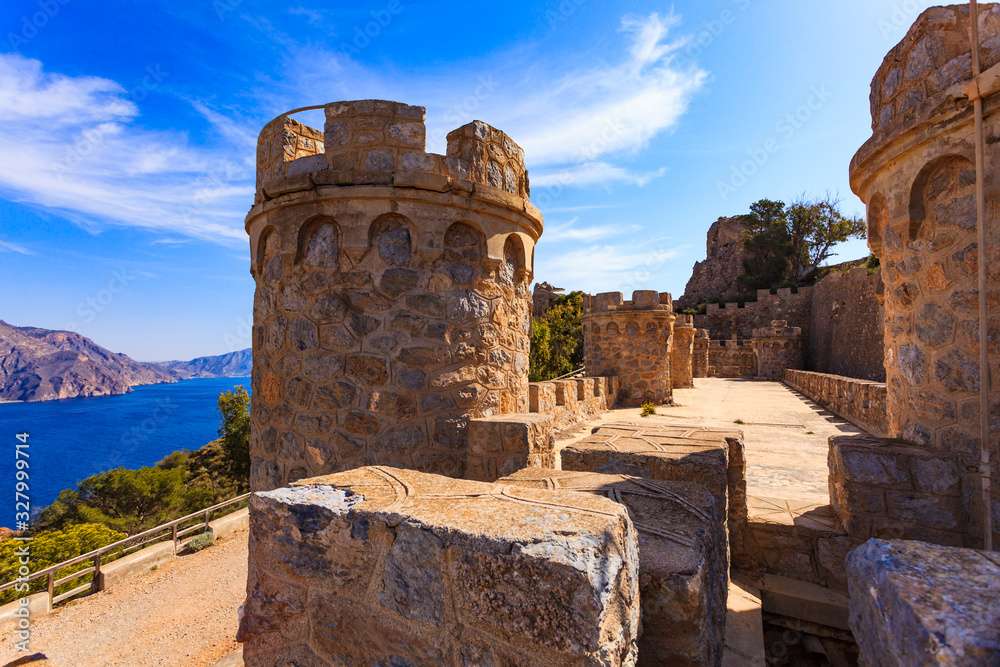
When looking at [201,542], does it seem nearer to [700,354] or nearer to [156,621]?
[156,621]

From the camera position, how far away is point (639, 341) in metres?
12.4

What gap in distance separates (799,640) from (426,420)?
2891 mm

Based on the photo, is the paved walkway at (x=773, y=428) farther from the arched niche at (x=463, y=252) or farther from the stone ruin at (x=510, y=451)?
the arched niche at (x=463, y=252)

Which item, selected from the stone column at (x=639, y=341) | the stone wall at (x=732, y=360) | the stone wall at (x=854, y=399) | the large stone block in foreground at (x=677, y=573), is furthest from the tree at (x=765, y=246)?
Answer: the large stone block in foreground at (x=677, y=573)

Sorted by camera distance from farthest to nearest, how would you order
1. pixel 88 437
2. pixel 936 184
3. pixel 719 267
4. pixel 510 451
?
pixel 88 437
pixel 719 267
pixel 510 451
pixel 936 184

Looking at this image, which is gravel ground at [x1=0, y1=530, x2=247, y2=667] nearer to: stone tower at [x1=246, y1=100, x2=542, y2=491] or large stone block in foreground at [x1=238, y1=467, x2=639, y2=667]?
stone tower at [x1=246, y1=100, x2=542, y2=491]

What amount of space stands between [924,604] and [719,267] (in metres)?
43.4

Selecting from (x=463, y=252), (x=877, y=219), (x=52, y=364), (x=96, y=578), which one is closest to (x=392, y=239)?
(x=463, y=252)

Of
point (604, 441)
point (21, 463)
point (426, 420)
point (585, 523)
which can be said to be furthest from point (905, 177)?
point (21, 463)

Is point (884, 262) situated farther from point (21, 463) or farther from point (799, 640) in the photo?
point (21, 463)

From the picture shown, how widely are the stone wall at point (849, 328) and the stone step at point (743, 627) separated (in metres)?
13.7

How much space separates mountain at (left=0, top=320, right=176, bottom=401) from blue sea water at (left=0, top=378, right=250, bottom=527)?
15.7ft

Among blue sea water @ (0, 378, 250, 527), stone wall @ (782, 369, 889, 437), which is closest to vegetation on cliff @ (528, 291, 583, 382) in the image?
stone wall @ (782, 369, 889, 437)

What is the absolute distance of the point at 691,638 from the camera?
1501 mm
